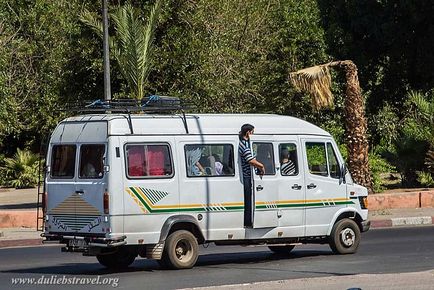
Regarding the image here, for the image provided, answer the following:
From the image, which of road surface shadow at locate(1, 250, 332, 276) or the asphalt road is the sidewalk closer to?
the asphalt road

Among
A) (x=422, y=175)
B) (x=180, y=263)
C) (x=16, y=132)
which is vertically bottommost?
(x=180, y=263)

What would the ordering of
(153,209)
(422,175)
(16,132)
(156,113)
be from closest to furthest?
(153,209), (156,113), (422,175), (16,132)

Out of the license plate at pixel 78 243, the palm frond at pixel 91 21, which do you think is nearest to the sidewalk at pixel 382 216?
the palm frond at pixel 91 21

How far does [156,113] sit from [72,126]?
1758 millimetres

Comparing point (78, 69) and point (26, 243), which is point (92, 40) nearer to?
point (78, 69)

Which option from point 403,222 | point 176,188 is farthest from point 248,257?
point 403,222

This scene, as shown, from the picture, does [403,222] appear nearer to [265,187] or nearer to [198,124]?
[265,187]

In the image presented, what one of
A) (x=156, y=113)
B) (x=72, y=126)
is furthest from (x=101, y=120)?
(x=156, y=113)

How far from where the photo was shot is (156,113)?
54.5 feet

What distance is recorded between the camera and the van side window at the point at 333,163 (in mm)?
16938

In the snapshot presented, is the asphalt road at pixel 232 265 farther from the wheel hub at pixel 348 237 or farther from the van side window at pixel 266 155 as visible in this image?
the van side window at pixel 266 155

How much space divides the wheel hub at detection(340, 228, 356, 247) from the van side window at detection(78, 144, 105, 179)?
177 inches

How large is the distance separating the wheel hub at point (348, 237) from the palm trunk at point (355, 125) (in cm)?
980

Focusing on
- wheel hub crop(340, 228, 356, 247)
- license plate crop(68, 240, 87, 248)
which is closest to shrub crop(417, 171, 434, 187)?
wheel hub crop(340, 228, 356, 247)
